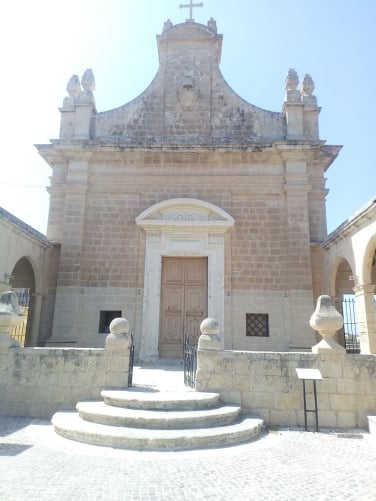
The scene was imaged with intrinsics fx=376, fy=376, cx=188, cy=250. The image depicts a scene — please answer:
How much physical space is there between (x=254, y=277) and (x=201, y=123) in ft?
18.4

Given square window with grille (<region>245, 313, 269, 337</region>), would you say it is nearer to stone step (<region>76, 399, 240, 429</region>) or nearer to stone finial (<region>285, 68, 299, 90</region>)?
stone step (<region>76, 399, 240, 429</region>)

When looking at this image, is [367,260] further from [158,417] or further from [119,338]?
[158,417]

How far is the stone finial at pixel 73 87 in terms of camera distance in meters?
13.4

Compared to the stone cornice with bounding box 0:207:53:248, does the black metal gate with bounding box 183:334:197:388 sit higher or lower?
lower

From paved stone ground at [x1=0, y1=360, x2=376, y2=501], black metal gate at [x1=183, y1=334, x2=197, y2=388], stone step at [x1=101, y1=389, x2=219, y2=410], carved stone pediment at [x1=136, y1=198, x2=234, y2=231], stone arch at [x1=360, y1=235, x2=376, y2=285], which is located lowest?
paved stone ground at [x1=0, y1=360, x2=376, y2=501]

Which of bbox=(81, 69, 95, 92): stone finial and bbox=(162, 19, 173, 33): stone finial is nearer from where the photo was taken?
bbox=(81, 69, 95, 92): stone finial

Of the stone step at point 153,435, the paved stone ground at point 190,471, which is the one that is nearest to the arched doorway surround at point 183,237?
the stone step at point 153,435

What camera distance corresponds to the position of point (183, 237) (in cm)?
1173

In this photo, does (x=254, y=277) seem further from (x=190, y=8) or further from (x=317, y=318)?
(x=190, y=8)

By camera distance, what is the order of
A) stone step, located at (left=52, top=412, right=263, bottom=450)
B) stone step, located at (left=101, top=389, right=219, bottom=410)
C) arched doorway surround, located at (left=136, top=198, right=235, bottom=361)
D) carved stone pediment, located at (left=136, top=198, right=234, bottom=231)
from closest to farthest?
stone step, located at (left=52, top=412, right=263, bottom=450) < stone step, located at (left=101, top=389, right=219, bottom=410) < arched doorway surround, located at (left=136, top=198, right=235, bottom=361) < carved stone pediment, located at (left=136, top=198, right=234, bottom=231)

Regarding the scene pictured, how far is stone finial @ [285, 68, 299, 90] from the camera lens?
502 inches

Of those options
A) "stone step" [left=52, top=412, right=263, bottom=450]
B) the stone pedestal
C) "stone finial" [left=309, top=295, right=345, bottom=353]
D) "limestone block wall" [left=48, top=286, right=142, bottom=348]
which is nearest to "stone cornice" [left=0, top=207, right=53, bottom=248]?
"limestone block wall" [left=48, top=286, right=142, bottom=348]

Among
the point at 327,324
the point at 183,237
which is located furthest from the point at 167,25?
the point at 327,324

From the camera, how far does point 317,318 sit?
6848 millimetres
